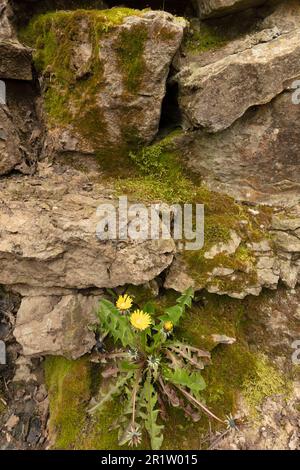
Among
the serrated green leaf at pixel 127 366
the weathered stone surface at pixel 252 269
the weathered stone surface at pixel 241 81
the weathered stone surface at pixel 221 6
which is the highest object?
the weathered stone surface at pixel 221 6

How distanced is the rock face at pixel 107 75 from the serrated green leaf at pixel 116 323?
1985mm

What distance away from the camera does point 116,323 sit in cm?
381

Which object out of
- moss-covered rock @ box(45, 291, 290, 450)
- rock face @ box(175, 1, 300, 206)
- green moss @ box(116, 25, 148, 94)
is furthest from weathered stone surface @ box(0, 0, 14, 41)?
moss-covered rock @ box(45, 291, 290, 450)

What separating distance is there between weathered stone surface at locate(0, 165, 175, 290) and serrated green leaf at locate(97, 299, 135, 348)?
334 millimetres

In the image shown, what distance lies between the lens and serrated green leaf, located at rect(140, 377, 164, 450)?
340 centimetres

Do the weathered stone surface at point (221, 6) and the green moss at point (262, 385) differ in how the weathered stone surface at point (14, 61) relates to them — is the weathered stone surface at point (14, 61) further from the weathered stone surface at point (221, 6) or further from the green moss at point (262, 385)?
the green moss at point (262, 385)

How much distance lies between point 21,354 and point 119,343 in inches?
49.2

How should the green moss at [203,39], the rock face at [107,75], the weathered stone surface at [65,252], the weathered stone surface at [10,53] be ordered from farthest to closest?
1. the green moss at [203,39]
2. the weathered stone surface at [10,53]
3. the rock face at [107,75]
4. the weathered stone surface at [65,252]

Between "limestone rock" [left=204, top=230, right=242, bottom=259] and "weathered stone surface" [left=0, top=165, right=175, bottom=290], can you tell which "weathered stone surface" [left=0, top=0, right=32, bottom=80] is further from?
"limestone rock" [left=204, top=230, right=242, bottom=259]

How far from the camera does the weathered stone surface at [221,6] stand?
439 cm

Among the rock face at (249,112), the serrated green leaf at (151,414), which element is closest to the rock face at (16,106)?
the rock face at (249,112)

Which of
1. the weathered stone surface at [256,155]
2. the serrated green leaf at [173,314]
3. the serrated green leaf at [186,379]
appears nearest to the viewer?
the serrated green leaf at [186,379]

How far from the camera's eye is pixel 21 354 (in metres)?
4.36

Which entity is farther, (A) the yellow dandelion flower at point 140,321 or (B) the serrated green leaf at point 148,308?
(B) the serrated green leaf at point 148,308
